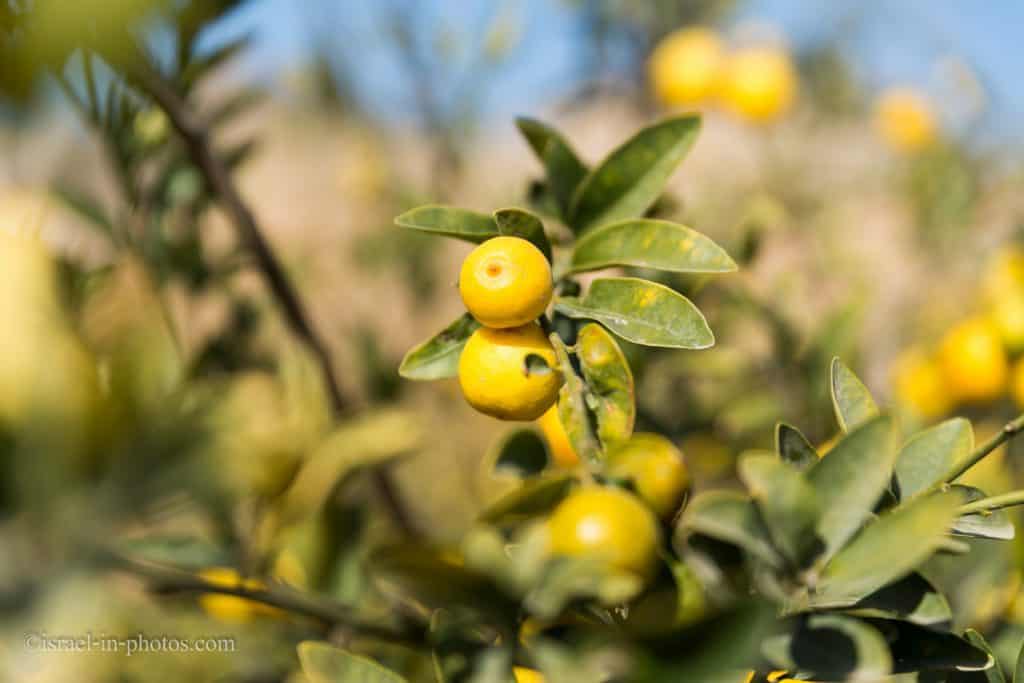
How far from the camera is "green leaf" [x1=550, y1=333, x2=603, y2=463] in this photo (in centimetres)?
41

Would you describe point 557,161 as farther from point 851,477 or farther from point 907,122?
point 907,122

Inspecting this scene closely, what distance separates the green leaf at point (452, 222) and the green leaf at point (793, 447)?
0.60ft

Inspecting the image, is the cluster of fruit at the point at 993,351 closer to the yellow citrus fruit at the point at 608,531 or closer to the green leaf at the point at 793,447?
the green leaf at the point at 793,447

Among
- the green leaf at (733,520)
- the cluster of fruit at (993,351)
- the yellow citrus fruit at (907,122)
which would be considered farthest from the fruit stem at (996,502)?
the yellow citrus fruit at (907,122)

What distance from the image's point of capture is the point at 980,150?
→ 7.77ft

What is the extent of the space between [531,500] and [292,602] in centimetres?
30

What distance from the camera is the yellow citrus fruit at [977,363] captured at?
103 centimetres

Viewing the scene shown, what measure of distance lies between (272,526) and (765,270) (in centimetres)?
294

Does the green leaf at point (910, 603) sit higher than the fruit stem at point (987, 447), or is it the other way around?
the fruit stem at point (987, 447)

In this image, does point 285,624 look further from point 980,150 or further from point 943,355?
point 980,150

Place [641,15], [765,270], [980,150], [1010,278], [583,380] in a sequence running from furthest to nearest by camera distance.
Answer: [641,15] → [765,270] → [980,150] → [1010,278] → [583,380]

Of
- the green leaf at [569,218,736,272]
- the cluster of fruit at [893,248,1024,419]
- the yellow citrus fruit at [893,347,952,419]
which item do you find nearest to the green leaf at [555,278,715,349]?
the green leaf at [569,218,736,272]

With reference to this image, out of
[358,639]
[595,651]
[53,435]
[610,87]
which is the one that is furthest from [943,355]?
[610,87]

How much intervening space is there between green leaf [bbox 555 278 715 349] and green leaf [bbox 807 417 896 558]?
0.26 ft
